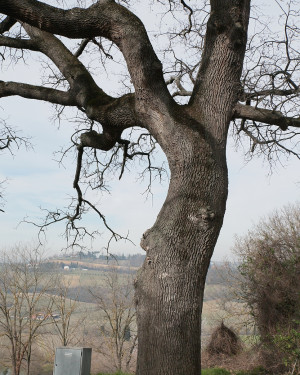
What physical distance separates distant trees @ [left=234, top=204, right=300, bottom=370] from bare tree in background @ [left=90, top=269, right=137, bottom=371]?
12.5 metres

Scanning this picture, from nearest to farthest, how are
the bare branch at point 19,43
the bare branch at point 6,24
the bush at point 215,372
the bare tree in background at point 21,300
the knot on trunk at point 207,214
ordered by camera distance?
the knot on trunk at point 207,214
the bare branch at point 19,43
the bare branch at point 6,24
the bush at point 215,372
the bare tree in background at point 21,300

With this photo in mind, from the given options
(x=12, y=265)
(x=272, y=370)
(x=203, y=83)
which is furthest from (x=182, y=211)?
(x=12, y=265)

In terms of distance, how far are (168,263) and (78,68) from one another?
3.10 metres

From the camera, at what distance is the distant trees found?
10688mm

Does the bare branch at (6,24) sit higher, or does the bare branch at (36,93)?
the bare branch at (6,24)

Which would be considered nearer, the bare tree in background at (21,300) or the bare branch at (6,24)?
the bare branch at (6,24)

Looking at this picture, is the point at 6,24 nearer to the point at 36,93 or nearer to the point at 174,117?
the point at 36,93

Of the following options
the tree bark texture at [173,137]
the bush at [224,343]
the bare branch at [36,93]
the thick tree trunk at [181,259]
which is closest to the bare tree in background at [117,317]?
the bush at [224,343]

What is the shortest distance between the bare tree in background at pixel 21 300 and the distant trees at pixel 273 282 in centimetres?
Result: 1356

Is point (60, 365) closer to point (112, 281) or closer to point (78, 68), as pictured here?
point (78, 68)

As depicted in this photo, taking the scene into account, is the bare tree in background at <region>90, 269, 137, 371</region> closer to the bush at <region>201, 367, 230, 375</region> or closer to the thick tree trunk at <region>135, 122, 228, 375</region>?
the bush at <region>201, 367, 230, 375</region>

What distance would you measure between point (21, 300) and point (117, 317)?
5.49m

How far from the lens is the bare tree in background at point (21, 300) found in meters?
22.6

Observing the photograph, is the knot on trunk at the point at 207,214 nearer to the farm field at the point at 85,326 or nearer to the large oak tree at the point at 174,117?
the large oak tree at the point at 174,117
